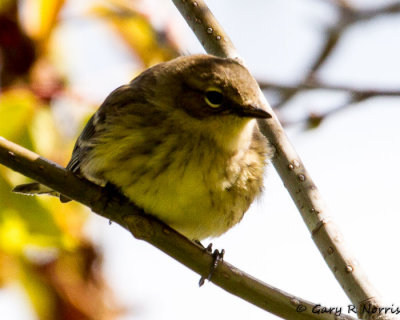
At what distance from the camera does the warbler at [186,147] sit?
3.82 metres

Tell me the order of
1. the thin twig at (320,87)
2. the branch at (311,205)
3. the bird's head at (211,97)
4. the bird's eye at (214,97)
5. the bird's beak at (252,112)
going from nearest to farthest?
the thin twig at (320,87), the branch at (311,205), the bird's beak at (252,112), the bird's head at (211,97), the bird's eye at (214,97)

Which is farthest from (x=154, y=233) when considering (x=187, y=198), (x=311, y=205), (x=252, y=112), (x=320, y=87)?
(x=320, y=87)

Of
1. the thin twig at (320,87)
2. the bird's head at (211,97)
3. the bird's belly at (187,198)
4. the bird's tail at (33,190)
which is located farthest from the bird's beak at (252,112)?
the bird's tail at (33,190)

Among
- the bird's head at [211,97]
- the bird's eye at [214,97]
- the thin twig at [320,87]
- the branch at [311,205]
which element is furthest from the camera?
the bird's eye at [214,97]

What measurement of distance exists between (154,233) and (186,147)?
2.28 ft

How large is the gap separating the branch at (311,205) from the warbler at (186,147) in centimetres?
20

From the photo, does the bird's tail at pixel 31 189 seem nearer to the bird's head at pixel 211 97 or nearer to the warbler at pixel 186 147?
the warbler at pixel 186 147

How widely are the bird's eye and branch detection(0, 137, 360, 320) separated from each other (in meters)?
0.87

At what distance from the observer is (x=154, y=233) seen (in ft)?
11.3

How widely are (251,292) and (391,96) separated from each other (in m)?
1.08

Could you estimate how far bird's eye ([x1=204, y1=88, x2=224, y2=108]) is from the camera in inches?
163

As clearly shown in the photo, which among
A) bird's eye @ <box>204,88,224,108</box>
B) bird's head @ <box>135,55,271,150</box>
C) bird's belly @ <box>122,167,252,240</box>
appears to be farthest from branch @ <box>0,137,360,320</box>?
bird's eye @ <box>204,88,224,108</box>

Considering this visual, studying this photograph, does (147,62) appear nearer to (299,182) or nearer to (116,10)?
(116,10)

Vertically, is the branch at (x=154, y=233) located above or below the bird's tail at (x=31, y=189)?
below
